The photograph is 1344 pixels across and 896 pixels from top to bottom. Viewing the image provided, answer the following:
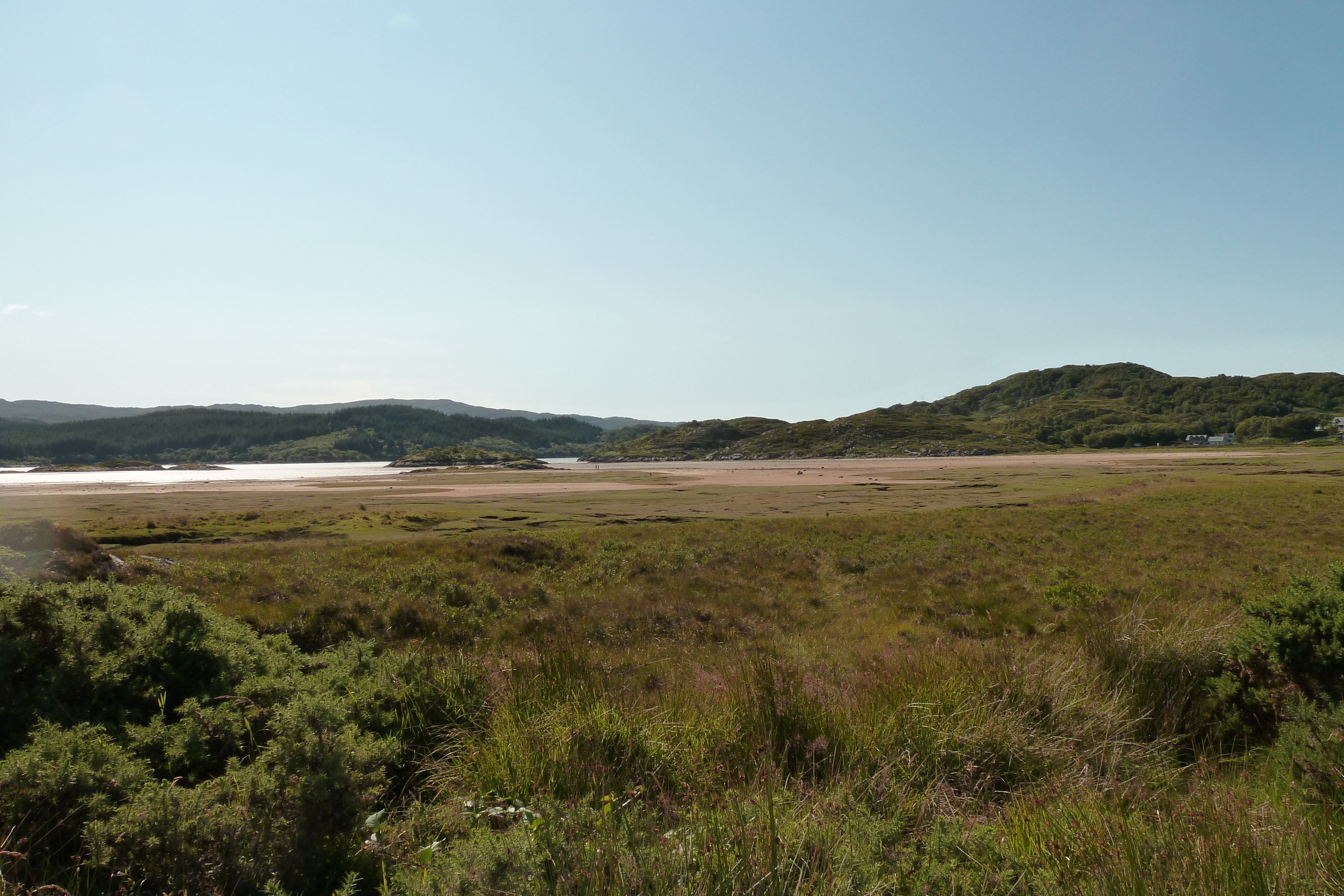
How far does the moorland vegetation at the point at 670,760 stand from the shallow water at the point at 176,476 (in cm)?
12323

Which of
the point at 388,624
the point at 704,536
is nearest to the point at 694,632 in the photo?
the point at 388,624

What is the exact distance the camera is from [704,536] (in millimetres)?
31922

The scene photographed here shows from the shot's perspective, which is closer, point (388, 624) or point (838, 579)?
point (388, 624)

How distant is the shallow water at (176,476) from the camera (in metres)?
115

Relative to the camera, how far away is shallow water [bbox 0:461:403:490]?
115 meters

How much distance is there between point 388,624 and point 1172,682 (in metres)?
13.9

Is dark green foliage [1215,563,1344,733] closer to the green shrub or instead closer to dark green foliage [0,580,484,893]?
dark green foliage [0,580,484,893]

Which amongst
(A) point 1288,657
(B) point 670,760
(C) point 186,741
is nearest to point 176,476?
(C) point 186,741

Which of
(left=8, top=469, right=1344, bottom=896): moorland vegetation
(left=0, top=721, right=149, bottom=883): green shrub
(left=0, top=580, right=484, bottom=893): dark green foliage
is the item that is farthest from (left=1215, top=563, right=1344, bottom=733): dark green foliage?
(left=0, top=721, right=149, bottom=883): green shrub

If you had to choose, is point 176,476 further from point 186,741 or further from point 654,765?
point 654,765

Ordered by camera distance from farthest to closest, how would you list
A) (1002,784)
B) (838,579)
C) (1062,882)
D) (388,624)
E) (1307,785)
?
(838,579), (388,624), (1002,784), (1307,785), (1062,882)

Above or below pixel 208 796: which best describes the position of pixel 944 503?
below

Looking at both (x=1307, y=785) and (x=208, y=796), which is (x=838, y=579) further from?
(x=208, y=796)

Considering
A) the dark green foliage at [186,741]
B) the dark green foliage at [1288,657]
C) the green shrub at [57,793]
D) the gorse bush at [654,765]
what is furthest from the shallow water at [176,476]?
the dark green foliage at [1288,657]
